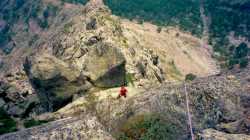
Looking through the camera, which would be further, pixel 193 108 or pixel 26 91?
pixel 26 91

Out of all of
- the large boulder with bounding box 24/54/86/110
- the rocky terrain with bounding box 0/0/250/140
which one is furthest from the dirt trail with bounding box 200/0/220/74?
the large boulder with bounding box 24/54/86/110

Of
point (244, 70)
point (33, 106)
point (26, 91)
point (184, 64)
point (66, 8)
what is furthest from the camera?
point (66, 8)

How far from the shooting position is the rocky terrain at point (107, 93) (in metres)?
35.2

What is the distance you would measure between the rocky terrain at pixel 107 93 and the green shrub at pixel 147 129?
0.24 ft

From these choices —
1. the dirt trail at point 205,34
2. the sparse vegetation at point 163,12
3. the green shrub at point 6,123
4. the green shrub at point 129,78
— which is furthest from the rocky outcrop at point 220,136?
the sparse vegetation at point 163,12

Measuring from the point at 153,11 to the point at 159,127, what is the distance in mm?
154808

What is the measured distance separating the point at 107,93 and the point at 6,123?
11496 millimetres

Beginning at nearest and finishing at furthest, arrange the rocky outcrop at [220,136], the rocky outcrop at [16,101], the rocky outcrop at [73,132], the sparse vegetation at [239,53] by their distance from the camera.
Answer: the rocky outcrop at [220,136] → the rocky outcrop at [73,132] → the rocky outcrop at [16,101] → the sparse vegetation at [239,53]

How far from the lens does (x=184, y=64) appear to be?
133m

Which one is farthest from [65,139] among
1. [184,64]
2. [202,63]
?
[202,63]

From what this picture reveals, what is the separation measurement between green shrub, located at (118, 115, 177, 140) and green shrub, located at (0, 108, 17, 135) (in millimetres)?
15018

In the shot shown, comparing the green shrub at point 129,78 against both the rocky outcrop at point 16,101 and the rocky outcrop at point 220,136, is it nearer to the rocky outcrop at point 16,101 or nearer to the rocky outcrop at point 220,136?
the rocky outcrop at point 16,101

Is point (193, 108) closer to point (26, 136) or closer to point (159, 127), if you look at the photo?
point (159, 127)

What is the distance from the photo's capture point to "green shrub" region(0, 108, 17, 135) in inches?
1889
